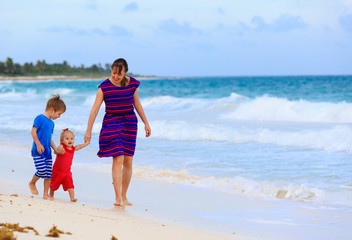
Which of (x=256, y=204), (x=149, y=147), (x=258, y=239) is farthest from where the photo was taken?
(x=149, y=147)

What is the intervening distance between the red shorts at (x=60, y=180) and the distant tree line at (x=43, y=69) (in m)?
122

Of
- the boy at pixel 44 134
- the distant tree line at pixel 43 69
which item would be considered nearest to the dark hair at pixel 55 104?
the boy at pixel 44 134

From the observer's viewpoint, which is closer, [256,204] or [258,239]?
[258,239]

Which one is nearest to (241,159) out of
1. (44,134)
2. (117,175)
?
(117,175)

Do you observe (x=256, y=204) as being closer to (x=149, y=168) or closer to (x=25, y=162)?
(x=149, y=168)

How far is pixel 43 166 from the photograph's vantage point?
5.11 m

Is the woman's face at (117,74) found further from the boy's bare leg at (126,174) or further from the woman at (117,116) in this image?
the boy's bare leg at (126,174)

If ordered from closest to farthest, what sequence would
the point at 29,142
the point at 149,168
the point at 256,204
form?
1. the point at 256,204
2. the point at 149,168
3. the point at 29,142

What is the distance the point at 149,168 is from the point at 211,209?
8.49 feet

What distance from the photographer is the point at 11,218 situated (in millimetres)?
3641

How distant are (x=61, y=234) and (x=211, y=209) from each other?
223 cm

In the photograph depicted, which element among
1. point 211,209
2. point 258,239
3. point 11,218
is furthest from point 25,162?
point 258,239

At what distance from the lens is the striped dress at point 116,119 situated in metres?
4.90

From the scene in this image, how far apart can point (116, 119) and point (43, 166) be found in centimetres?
94
